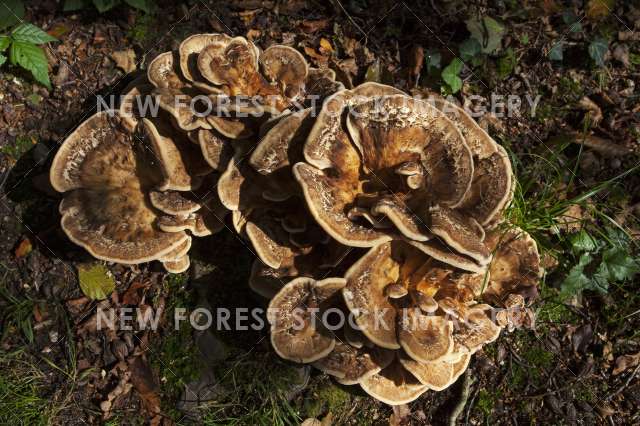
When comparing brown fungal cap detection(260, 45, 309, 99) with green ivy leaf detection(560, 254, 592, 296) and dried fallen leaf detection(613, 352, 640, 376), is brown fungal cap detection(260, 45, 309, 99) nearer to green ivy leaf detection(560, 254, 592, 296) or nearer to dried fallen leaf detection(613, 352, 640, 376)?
green ivy leaf detection(560, 254, 592, 296)

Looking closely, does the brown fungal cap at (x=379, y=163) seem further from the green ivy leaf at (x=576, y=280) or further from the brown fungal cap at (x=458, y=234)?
the green ivy leaf at (x=576, y=280)

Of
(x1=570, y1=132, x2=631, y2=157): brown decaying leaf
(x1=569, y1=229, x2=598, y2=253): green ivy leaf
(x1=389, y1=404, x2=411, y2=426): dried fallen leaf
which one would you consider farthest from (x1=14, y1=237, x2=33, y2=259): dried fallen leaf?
(x1=570, y1=132, x2=631, y2=157): brown decaying leaf

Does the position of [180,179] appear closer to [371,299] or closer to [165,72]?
[165,72]

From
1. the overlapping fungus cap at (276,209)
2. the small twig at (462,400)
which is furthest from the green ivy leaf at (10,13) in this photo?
the small twig at (462,400)

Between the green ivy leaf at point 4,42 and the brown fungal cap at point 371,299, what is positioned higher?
the green ivy leaf at point 4,42

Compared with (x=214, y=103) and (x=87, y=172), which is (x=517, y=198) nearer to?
(x=214, y=103)

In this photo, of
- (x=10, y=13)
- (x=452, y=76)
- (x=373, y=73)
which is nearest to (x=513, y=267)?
(x=452, y=76)

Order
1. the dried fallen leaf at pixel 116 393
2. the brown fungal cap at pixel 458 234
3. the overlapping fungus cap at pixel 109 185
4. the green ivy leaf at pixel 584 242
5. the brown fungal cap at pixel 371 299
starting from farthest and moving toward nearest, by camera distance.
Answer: the green ivy leaf at pixel 584 242
the dried fallen leaf at pixel 116 393
the overlapping fungus cap at pixel 109 185
the brown fungal cap at pixel 371 299
the brown fungal cap at pixel 458 234
